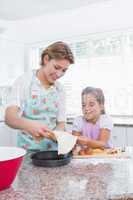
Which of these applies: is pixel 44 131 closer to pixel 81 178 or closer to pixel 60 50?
pixel 81 178

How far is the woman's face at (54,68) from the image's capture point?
1513mm

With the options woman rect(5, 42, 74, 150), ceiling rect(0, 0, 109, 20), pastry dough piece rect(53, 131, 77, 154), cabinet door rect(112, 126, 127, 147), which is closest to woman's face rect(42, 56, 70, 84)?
woman rect(5, 42, 74, 150)

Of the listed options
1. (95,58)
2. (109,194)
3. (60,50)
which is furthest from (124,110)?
(109,194)

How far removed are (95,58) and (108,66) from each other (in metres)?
0.21

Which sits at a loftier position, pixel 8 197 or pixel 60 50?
pixel 60 50

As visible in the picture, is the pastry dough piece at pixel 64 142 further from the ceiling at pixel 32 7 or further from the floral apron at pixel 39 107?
the ceiling at pixel 32 7

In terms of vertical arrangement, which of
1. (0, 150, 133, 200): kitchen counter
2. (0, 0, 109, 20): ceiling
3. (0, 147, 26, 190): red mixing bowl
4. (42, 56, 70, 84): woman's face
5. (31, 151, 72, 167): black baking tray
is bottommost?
(0, 150, 133, 200): kitchen counter

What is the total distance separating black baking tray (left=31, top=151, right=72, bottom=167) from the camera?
127 cm

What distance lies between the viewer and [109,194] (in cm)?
93

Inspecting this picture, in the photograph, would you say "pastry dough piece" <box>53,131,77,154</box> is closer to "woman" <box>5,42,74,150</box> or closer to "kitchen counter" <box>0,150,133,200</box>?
"kitchen counter" <box>0,150,133,200</box>

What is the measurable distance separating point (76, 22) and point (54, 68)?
2261 millimetres

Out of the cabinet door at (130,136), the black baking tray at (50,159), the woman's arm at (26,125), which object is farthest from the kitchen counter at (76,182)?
the cabinet door at (130,136)

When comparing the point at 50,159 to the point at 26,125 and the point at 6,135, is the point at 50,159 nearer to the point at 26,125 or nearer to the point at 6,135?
the point at 26,125

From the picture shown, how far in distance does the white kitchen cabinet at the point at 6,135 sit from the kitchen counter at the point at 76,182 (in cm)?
218
